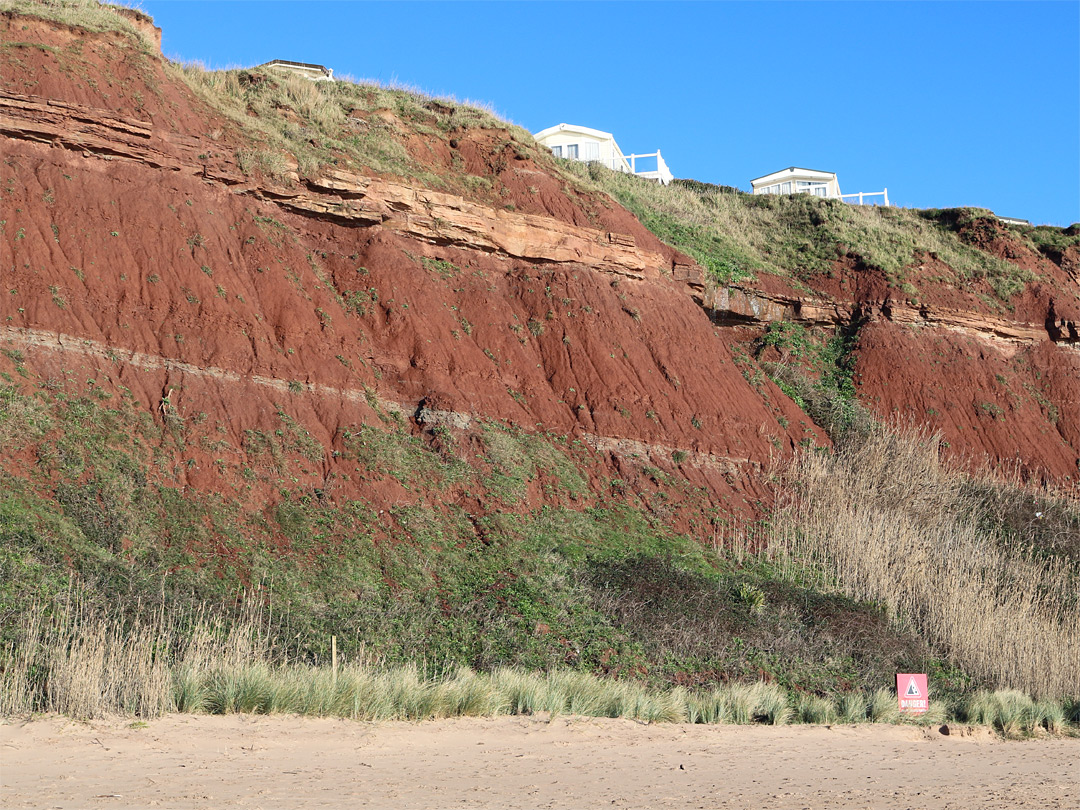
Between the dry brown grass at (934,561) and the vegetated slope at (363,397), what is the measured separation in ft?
2.78

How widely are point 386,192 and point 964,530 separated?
1572cm

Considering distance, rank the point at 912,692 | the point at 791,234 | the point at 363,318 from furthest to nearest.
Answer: the point at 791,234 → the point at 363,318 → the point at 912,692

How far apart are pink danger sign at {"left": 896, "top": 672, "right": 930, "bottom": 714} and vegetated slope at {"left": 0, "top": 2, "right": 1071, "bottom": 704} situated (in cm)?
260

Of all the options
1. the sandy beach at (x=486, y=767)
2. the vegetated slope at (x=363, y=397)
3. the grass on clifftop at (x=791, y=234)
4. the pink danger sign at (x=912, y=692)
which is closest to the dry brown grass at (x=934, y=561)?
the vegetated slope at (x=363, y=397)

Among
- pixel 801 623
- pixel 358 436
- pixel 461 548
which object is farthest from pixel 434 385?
pixel 801 623

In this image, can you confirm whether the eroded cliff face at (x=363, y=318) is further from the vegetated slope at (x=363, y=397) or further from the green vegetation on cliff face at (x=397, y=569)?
the green vegetation on cliff face at (x=397, y=569)

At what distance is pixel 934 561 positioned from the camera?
21234 millimetres

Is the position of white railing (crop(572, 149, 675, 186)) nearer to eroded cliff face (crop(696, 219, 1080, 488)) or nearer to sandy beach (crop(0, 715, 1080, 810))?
eroded cliff face (crop(696, 219, 1080, 488))

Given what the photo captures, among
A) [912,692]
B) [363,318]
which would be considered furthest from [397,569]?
[912,692]

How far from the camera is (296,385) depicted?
19.8 m

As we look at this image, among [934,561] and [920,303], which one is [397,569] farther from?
[920,303]

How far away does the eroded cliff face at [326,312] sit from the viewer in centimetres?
1828

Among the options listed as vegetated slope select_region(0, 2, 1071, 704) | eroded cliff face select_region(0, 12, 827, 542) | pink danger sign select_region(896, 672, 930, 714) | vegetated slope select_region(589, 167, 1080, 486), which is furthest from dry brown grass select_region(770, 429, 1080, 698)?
vegetated slope select_region(589, 167, 1080, 486)

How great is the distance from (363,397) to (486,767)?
1127 centimetres
